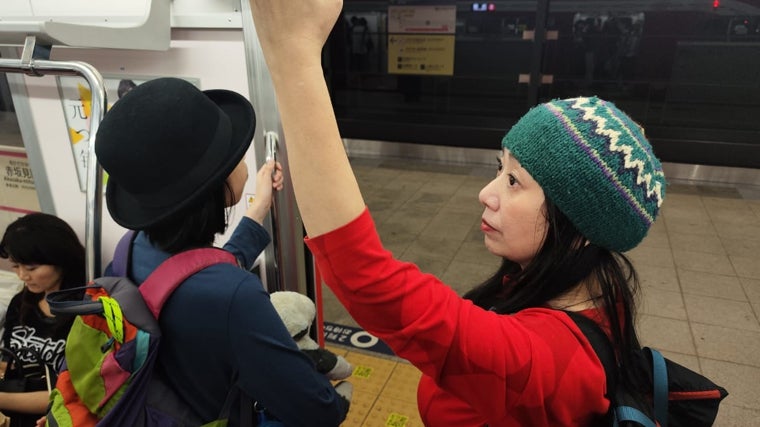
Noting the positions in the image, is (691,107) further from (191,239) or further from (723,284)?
(191,239)

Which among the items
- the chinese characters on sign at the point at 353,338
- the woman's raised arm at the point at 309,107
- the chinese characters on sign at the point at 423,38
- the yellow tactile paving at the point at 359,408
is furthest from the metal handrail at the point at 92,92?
the chinese characters on sign at the point at 423,38

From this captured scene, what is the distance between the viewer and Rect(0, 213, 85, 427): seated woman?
→ 5.94ft

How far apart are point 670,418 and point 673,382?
7 centimetres

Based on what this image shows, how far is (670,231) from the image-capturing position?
466 centimetres

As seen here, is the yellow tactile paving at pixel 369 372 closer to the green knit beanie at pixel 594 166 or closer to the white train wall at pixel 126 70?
the white train wall at pixel 126 70

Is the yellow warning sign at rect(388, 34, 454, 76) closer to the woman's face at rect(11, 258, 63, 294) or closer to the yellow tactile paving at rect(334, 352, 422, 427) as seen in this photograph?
the yellow tactile paving at rect(334, 352, 422, 427)

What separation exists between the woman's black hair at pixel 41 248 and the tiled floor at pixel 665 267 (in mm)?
1366

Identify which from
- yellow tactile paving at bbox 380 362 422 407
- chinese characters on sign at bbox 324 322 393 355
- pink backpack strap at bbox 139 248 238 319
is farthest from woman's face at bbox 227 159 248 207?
chinese characters on sign at bbox 324 322 393 355

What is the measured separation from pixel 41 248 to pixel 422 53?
6.39m

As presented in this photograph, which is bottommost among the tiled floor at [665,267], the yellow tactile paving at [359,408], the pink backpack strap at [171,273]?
the tiled floor at [665,267]

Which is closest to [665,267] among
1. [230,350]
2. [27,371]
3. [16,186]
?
[230,350]

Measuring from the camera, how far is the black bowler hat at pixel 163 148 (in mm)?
989

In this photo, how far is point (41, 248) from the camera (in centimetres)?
188

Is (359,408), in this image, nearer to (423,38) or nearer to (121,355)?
(121,355)
